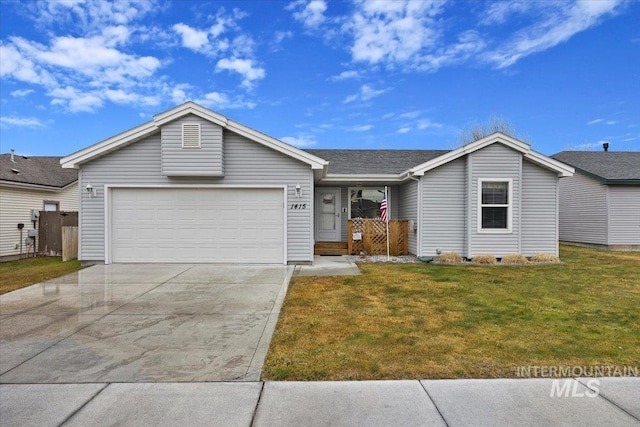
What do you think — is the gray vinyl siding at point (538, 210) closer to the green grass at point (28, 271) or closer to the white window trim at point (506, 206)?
the white window trim at point (506, 206)

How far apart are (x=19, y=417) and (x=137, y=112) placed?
1821cm

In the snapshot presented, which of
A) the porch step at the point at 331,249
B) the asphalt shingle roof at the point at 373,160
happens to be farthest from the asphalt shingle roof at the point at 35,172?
the asphalt shingle roof at the point at 373,160

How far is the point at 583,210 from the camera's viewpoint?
15.5 meters

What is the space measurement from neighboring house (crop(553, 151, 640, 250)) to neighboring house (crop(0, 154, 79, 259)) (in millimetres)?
22627

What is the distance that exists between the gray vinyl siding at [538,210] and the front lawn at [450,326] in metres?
2.82

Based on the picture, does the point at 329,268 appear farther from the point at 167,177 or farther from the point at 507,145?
the point at 507,145

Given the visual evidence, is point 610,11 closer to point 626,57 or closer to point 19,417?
point 626,57

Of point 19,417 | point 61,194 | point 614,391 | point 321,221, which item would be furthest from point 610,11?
point 61,194

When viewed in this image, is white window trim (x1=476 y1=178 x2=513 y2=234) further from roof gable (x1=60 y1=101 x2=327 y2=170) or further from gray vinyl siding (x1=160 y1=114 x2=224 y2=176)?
gray vinyl siding (x1=160 y1=114 x2=224 y2=176)

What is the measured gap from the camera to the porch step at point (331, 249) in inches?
487

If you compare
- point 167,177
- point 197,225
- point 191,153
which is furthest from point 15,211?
point 191,153

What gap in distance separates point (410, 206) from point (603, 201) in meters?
8.90

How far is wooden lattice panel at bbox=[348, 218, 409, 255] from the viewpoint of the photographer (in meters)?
12.1

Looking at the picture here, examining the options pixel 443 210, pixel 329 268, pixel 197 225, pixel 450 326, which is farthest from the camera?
pixel 443 210
